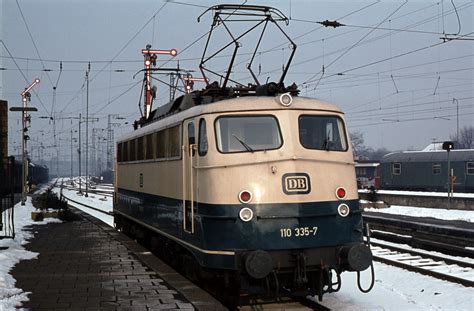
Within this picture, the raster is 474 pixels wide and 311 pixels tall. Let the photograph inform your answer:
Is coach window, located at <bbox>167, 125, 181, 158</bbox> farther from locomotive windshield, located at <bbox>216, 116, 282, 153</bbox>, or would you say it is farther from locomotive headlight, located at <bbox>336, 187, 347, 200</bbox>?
locomotive headlight, located at <bbox>336, 187, 347, 200</bbox>

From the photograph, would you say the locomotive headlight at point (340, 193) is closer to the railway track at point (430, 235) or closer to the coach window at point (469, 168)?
the railway track at point (430, 235)

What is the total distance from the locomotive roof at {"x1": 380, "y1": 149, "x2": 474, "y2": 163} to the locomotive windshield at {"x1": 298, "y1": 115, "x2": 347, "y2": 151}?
96.9ft

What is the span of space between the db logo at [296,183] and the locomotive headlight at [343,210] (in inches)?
21.6

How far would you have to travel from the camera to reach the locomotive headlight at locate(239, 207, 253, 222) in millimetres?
7496

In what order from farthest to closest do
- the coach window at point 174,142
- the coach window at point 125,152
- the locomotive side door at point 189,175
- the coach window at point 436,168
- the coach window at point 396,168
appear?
the coach window at point 396,168 < the coach window at point 436,168 < the coach window at point 125,152 < the coach window at point 174,142 < the locomotive side door at point 189,175

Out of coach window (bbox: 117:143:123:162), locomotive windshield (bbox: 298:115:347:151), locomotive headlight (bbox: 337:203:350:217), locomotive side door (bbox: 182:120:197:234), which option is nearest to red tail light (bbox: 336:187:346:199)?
locomotive headlight (bbox: 337:203:350:217)

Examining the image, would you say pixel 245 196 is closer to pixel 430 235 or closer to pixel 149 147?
pixel 149 147

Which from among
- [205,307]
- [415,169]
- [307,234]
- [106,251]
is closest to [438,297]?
[307,234]

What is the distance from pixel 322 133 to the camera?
836cm

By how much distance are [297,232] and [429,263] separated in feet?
20.8

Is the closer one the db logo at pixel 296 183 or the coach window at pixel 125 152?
the db logo at pixel 296 183

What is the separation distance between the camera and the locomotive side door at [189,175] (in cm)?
837

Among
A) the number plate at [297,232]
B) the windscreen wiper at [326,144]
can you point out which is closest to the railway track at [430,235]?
the windscreen wiper at [326,144]

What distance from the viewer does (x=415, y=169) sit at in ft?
128
